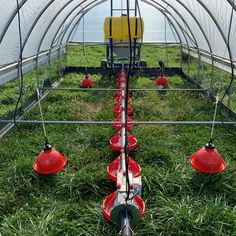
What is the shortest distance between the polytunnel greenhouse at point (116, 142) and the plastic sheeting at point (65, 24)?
3cm

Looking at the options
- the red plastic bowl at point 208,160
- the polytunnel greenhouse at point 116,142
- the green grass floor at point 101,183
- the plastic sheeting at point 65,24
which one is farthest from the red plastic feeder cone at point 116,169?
the plastic sheeting at point 65,24

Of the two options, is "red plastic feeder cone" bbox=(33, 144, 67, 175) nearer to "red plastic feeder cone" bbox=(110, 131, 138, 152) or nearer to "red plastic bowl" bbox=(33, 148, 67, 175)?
"red plastic bowl" bbox=(33, 148, 67, 175)

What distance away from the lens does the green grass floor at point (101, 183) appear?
120 inches

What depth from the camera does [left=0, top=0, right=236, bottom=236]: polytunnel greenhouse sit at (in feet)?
10.1

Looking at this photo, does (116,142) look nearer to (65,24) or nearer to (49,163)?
(49,163)

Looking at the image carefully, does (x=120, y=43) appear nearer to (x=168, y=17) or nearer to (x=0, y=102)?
(x=168, y=17)

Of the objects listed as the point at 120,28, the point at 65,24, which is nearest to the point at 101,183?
the point at 120,28

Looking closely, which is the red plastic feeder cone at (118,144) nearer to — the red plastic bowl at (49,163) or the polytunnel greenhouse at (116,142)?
the polytunnel greenhouse at (116,142)

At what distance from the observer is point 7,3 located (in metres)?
4.78

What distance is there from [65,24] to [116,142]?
7311mm

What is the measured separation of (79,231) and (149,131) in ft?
9.30

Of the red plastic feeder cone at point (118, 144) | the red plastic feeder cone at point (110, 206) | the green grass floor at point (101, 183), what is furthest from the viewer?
the red plastic feeder cone at point (118, 144)

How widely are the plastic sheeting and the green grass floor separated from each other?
61.1 inches

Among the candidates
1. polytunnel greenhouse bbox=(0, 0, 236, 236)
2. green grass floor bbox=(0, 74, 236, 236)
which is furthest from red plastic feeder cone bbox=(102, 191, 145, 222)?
green grass floor bbox=(0, 74, 236, 236)
